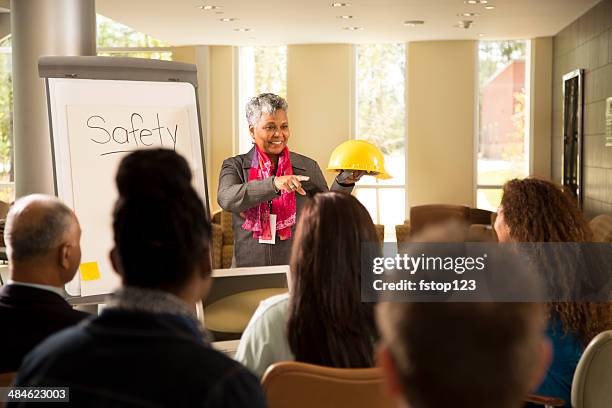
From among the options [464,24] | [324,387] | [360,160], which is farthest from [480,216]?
[324,387]

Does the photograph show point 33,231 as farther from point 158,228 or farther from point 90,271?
point 90,271

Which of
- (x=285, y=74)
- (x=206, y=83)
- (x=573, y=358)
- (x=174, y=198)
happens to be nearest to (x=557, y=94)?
(x=285, y=74)

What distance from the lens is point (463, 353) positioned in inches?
29.8

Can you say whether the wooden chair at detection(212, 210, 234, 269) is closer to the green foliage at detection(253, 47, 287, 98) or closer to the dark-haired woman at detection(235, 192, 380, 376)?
the green foliage at detection(253, 47, 287, 98)

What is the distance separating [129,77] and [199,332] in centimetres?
234

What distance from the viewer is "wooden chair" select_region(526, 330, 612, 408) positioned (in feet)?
6.72

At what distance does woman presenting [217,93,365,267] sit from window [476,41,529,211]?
7835 millimetres

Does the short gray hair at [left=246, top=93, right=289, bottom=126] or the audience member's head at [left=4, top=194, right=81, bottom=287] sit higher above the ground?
the short gray hair at [left=246, top=93, right=289, bottom=126]

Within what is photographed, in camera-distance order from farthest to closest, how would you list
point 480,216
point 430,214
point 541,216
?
point 480,216 → point 430,214 → point 541,216

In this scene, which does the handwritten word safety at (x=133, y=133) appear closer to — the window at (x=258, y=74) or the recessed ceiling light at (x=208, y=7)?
the recessed ceiling light at (x=208, y=7)

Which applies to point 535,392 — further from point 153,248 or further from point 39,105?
point 39,105

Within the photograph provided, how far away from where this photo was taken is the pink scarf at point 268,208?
3.28 m

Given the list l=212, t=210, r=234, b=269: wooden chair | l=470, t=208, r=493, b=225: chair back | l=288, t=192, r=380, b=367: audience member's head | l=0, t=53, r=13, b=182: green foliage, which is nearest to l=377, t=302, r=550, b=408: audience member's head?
l=288, t=192, r=380, b=367: audience member's head

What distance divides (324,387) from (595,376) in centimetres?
89
